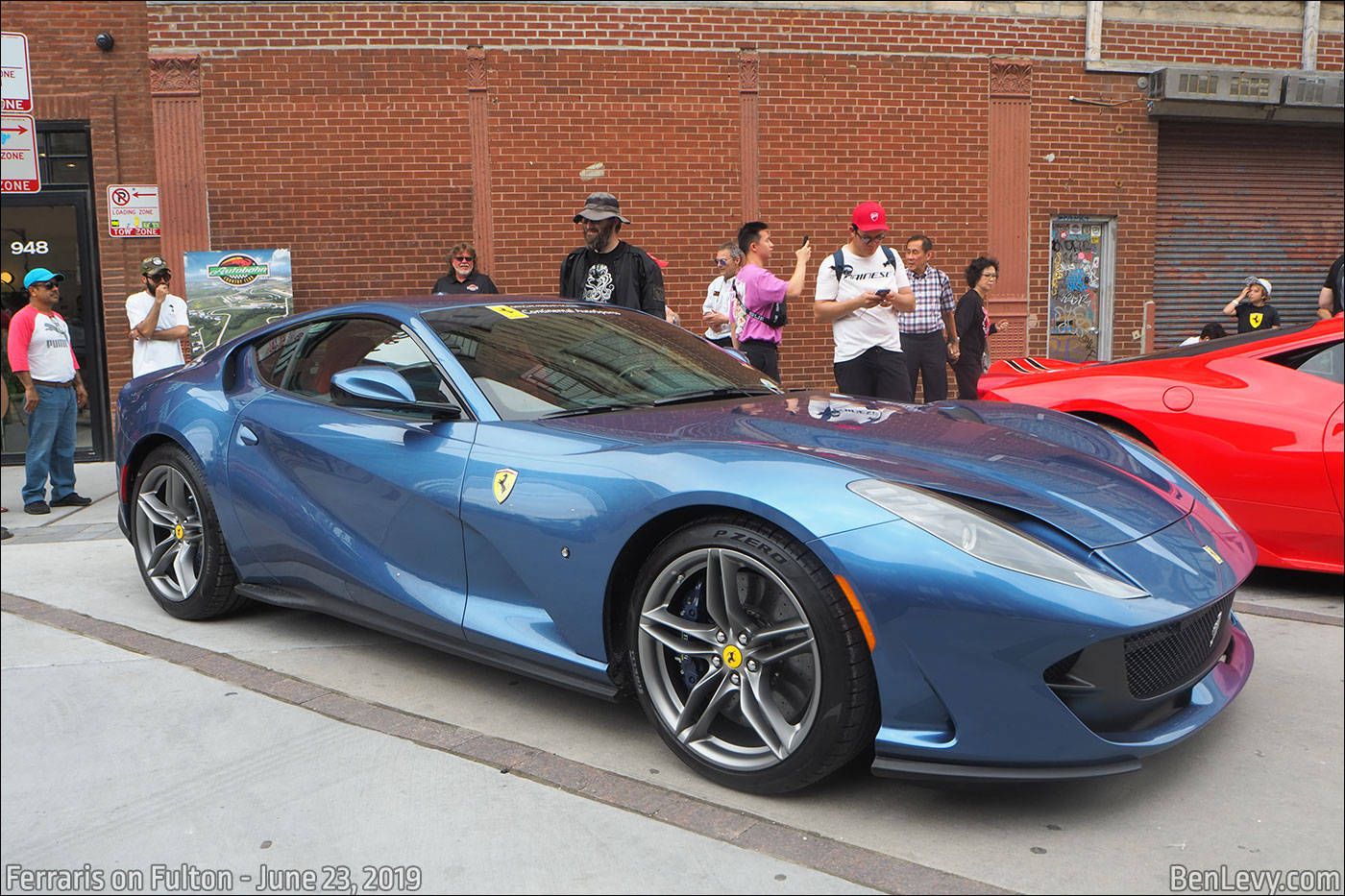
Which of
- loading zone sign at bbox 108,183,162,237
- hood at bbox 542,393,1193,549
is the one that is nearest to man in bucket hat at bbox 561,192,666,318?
hood at bbox 542,393,1193,549

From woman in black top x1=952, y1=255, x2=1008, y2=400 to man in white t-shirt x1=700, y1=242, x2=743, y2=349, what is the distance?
1712 millimetres

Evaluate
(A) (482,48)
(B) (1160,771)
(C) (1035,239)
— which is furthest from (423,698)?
(C) (1035,239)

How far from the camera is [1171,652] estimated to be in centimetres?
281

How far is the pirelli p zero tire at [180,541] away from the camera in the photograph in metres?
4.52

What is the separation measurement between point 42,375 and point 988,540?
7171 millimetres

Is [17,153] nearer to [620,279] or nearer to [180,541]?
[180,541]

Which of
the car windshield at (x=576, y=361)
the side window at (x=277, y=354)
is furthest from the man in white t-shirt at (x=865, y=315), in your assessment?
the side window at (x=277, y=354)

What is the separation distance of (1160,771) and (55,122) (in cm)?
1086

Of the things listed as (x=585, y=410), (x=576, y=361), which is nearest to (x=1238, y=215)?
(x=576, y=361)

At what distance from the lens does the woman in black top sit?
27.6ft

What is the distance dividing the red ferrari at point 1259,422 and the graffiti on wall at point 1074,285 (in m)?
7.27

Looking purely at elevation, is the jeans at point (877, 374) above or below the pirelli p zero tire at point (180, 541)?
above

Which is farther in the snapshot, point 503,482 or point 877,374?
point 877,374

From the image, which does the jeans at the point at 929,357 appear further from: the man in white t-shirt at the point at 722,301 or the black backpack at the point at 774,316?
the man in white t-shirt at the point at 722,301
